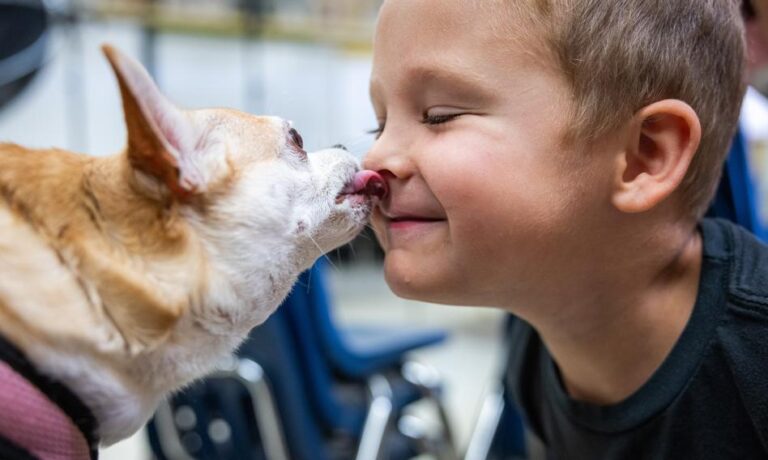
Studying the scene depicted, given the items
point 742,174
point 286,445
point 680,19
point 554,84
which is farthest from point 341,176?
point 286,445

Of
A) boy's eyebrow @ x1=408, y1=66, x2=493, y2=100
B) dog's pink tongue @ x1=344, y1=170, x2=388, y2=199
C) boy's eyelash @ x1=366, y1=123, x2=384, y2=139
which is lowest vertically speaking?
dog's pink tongue @ x1=344, y1=170, x2=388, y2=199

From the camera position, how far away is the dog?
541 mm

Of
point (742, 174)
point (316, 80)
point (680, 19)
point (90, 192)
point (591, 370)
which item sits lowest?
point (316, 80)

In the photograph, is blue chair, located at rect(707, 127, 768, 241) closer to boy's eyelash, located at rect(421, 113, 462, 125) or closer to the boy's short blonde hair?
the boy's short blonde hair

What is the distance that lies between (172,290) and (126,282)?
0.04m

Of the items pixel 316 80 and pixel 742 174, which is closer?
pixel 742 174

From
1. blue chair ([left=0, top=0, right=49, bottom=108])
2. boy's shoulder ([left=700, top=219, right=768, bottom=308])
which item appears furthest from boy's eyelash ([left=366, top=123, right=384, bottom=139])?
blue chair ([left=0, top=0, right=49, bottom=108])

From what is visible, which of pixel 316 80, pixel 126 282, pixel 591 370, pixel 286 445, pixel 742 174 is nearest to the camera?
pixel 126 282

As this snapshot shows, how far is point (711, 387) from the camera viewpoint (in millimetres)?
766

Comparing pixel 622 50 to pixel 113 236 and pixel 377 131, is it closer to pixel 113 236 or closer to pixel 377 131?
pixel 377 131

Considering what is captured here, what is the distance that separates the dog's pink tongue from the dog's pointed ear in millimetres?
158

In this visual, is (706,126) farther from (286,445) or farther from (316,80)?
(316,80)

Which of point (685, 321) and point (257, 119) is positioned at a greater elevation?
point (257, 119)

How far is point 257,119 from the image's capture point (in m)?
0.72
